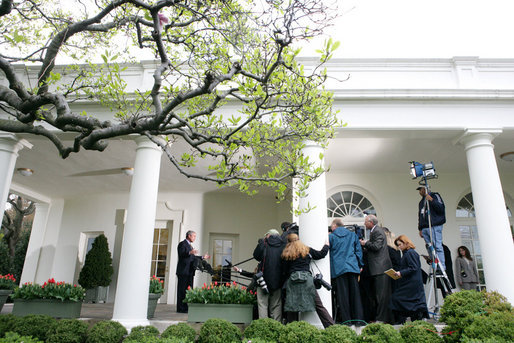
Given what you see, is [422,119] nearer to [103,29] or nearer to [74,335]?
[103,29]

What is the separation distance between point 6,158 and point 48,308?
2.99 meters

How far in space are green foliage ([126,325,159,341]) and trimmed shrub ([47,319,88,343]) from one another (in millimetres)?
772

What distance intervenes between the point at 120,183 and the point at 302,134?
803 centimetres

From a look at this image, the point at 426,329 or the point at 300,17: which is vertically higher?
the point at 300,17

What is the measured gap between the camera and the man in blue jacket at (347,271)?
564 cm

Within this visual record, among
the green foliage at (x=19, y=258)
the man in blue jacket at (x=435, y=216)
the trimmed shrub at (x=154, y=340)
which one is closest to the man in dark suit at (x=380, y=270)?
the man in blue jacket at (x=435, y=216)

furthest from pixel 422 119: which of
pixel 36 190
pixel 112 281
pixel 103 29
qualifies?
pixel 36 190

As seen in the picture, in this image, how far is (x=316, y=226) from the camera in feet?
20.0

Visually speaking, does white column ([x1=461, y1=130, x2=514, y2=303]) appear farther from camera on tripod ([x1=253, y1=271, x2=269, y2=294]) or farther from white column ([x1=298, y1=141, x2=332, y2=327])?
camera on tripod ([x1=253, y1=271, x2=269, y2=294])

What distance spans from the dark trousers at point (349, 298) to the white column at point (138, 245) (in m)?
3.08

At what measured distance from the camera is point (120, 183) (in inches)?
439

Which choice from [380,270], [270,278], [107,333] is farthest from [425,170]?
[107,333]

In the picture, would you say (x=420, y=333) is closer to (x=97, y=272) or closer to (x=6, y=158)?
(x=6, y=158)

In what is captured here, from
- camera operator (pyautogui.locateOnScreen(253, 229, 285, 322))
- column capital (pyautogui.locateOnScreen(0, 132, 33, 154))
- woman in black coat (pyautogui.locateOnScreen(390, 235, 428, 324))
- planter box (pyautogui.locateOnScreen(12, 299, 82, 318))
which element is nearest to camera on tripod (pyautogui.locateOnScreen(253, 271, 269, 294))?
camera operator (pyautogui.locateOnScreen(253, 229, 285, 322))
